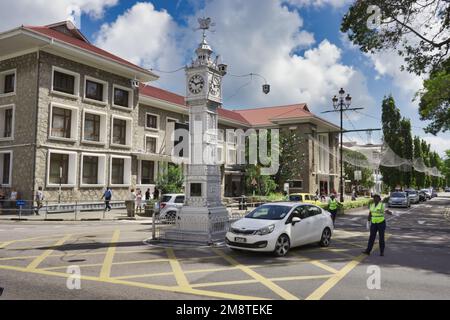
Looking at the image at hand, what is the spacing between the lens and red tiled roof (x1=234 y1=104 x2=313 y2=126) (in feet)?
162

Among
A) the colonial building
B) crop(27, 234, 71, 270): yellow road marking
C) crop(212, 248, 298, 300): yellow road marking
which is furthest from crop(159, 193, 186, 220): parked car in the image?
crop(212, 248, 298, 300): yellow road marking

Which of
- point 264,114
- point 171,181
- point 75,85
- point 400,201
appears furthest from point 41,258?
point 264,114

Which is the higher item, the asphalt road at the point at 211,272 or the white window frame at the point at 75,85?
the white window frame at the point at 75,85

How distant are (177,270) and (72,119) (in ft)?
70.3

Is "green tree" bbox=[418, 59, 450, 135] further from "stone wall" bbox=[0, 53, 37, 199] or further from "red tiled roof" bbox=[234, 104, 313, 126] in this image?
"stone wall" bbox=[0, 53, 37, 199]

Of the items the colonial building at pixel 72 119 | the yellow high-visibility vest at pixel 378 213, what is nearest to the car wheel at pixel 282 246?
the yellow high-visibility vest at pixel 378 213

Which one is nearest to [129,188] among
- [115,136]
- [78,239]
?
[115,136]

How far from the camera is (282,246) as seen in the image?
997 cm

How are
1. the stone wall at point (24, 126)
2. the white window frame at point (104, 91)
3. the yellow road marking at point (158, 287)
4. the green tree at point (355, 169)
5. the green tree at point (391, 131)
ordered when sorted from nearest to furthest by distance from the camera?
the yellow road marking at point (158, 287), the stone wall at point (24, 126), the white window frame at point (104, 91), the green tree at point (391, 131), the green tree at point (355, 169)

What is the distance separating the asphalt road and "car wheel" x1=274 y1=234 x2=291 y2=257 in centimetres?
20

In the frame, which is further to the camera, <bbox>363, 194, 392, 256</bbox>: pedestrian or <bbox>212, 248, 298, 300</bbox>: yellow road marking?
<bbox>363, 194, 392, 256</bbox>: pedestrian

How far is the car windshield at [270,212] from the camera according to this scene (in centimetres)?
1053

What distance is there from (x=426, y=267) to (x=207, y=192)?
673 cm

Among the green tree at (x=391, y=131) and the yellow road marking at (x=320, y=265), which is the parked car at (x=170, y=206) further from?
the green tree at (x=391, y=131)
